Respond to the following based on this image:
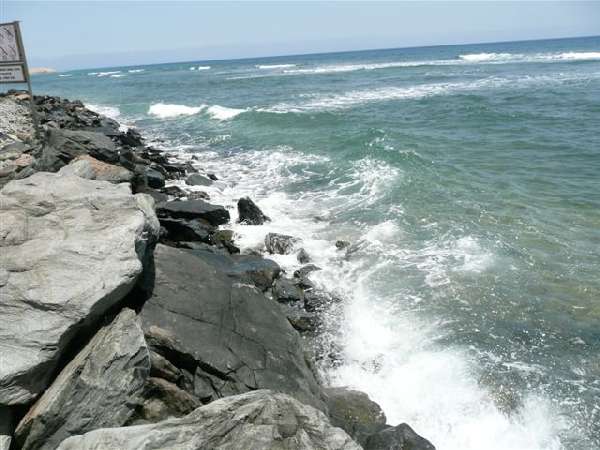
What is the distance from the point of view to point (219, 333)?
6.23 meters

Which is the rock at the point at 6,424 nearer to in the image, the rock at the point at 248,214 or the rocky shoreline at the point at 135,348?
the rocky shoreline at the point at 135,348

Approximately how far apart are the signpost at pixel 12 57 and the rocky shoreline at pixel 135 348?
524 centimetres

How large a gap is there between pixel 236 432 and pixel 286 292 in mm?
5574

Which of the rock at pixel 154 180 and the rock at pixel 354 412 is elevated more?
the rock at pixel 154 180

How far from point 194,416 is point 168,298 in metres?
2.68

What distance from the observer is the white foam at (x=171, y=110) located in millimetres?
38000

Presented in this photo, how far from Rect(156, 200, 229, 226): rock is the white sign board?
213 inches

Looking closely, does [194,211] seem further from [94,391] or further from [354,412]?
[94,391]

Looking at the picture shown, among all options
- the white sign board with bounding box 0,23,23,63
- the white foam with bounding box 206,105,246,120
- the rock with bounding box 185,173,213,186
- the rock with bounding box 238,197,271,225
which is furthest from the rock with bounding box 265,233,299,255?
the white foam with bounding box 206,105,246,120

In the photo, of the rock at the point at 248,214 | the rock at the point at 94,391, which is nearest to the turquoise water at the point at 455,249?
the rock at the point at 248,214

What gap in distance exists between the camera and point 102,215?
20.3 feet

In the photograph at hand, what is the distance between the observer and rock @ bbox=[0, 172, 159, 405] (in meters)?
4.52

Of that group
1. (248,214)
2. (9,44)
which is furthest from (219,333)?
(9,44)

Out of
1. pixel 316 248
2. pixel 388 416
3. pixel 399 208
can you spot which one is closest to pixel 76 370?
pixel 388 416
